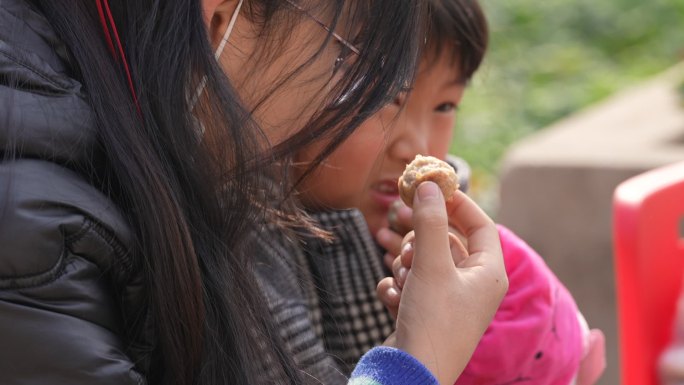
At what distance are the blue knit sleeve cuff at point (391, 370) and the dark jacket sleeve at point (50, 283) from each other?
23 centimetres

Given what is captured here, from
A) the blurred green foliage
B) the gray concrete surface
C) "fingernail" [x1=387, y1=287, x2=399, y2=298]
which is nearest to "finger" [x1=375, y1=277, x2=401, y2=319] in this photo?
"fingernail" [x1=387, y1=287, x2=399, y2=298]

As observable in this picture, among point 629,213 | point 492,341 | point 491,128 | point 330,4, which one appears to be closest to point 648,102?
point 491,128

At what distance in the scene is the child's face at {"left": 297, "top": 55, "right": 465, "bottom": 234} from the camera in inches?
59.6

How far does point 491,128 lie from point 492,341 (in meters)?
3.37

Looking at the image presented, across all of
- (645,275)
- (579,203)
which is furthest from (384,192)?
(579,203)

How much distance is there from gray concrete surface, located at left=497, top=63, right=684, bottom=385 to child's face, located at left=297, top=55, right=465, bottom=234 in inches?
55.9

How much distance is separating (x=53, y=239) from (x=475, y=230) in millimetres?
533

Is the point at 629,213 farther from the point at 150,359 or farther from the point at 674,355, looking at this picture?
the point at 150,359

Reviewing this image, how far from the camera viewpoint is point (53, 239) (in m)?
1.04

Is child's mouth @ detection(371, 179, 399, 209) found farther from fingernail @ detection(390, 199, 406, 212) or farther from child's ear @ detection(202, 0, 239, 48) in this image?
child's ear @ detection(202, 0, 239, 48)

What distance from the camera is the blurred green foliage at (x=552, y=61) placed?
4770 millimetres

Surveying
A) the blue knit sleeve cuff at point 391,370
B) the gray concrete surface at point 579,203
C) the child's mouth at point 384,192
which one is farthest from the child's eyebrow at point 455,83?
the gray concrete surface at point 579,203

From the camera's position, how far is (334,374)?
148cm

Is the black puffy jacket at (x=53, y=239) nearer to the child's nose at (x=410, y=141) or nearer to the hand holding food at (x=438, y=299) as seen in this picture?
the hand holding food at (x=438, y=299)
